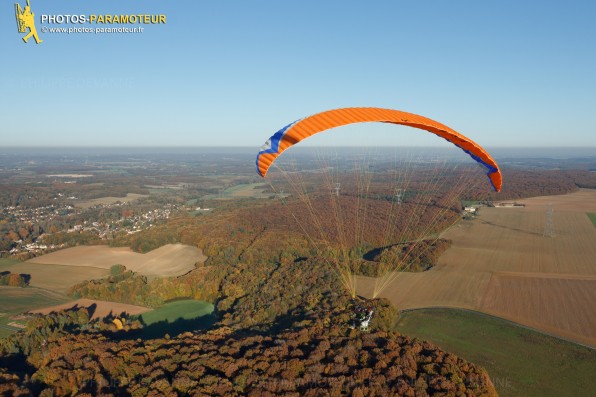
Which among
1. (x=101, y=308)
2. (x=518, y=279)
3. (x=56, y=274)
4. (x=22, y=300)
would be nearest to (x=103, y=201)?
(x=56, y=274)

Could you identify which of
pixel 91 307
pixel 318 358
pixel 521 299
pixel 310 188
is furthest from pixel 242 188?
pixel 318 358

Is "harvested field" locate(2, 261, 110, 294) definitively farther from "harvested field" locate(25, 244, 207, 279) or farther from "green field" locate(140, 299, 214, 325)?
"green field" locate(140, 299, 214, 325)

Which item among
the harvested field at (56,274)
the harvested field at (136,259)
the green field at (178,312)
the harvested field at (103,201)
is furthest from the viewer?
the harvested field at (103,201)

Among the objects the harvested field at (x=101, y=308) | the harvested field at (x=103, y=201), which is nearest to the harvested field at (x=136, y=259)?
the harvested field at (x=101, y=308)

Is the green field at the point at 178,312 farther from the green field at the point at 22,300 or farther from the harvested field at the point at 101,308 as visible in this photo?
the green field at the point at 22,300

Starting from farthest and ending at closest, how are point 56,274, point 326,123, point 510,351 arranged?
point 56,274, point 510,351, point 326,123

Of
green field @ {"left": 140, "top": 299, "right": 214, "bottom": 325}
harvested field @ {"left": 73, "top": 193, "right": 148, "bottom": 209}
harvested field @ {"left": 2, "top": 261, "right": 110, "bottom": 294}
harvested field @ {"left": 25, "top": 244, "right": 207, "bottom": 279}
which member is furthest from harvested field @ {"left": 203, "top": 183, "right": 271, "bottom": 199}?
A: green field @ {"left": 140, "top": 299, "right": 214, "bottom": 325}

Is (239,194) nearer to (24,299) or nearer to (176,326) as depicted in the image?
→ (24,299)
